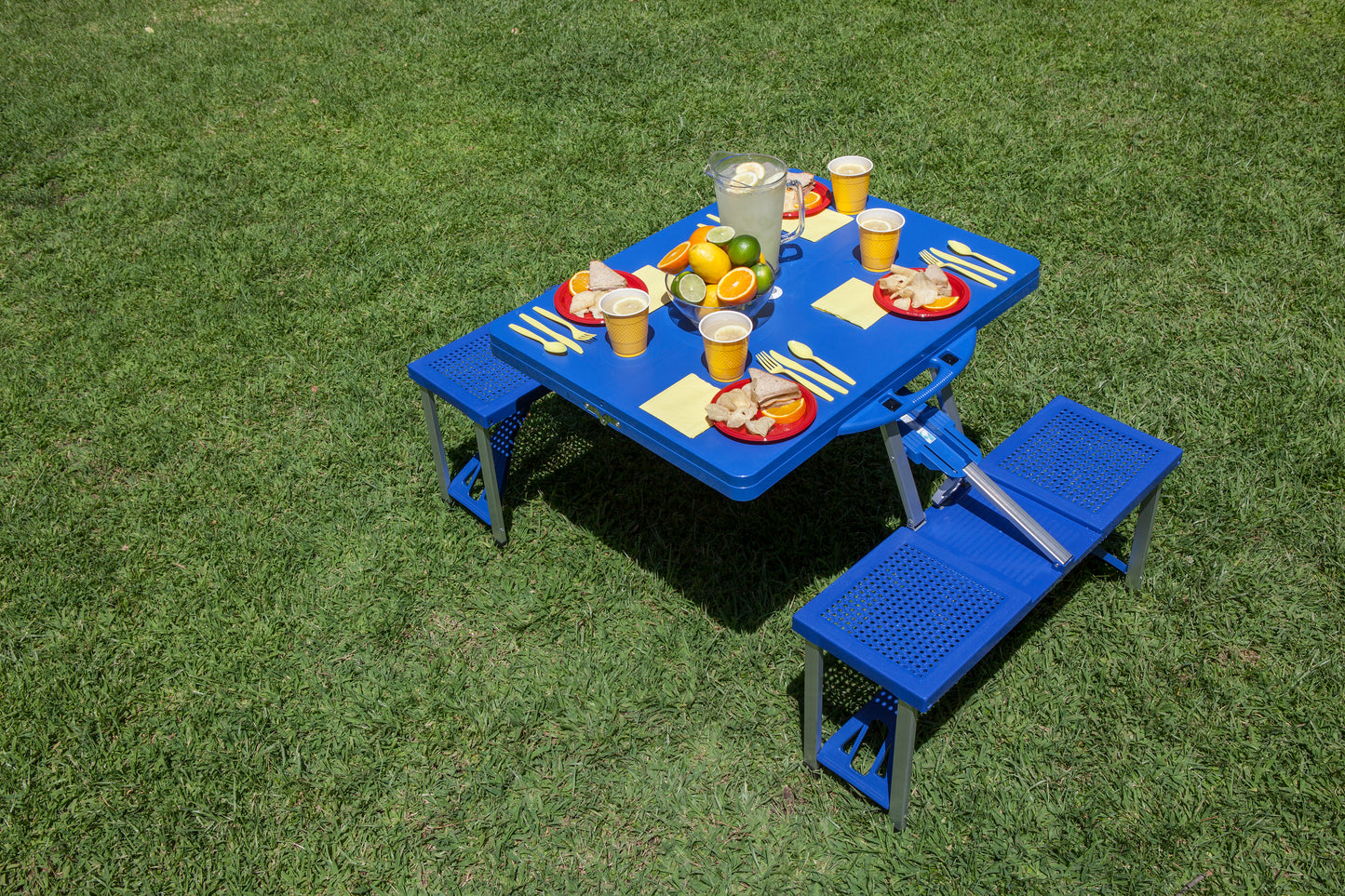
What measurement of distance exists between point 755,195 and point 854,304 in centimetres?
45

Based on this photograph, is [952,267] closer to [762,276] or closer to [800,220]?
[800,220]

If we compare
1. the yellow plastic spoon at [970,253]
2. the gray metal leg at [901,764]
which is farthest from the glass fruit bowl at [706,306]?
the gray metal leg at [901,764]

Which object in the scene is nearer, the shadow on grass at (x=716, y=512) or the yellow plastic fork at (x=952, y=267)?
the yellow plastic fork at (x=952, y=267)

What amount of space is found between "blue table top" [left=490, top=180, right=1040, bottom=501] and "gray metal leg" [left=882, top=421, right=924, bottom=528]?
17 centimetres

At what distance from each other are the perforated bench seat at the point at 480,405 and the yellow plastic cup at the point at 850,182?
123 cm

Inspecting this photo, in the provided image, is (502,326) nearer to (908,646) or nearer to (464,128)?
(908,646)

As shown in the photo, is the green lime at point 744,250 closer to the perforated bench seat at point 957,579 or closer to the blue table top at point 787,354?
the blue table top at point 787,354

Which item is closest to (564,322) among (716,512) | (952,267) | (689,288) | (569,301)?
(569,301)

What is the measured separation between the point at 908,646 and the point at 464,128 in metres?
5.03

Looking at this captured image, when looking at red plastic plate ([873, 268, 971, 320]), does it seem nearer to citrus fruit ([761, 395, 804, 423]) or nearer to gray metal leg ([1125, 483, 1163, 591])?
citrus fruit ([761, 395, 804, 423])

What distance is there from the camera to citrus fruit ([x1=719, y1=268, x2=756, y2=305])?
9.20 ft

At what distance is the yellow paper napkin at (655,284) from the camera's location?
3.12 meters

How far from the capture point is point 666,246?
3.45 metres

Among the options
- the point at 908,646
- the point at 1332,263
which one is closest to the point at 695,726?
the point at 908,646
